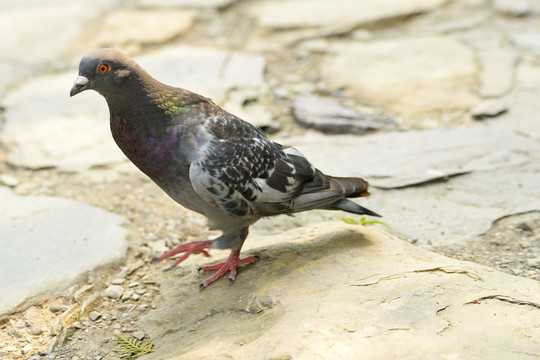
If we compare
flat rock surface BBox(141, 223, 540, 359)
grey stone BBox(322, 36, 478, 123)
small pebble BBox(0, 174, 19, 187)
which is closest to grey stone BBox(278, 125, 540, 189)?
grey stone BBox(322, 36, 478, 123)

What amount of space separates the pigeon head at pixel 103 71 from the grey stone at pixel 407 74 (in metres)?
3.04

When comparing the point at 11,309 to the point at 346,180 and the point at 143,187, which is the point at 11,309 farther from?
the point at 346,180

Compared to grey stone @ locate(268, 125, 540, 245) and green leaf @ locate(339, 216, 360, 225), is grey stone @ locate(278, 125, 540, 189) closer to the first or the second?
grey stone @ locate(268, 125, 540, 245)

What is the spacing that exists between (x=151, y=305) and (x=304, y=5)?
5474 mm

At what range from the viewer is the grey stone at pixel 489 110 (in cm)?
541

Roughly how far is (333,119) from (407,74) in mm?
1218

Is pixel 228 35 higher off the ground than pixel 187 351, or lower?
higher

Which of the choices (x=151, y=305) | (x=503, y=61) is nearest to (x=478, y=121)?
(x=503, y=61)

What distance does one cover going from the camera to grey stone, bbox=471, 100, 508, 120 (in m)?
5.41

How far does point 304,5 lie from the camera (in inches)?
314

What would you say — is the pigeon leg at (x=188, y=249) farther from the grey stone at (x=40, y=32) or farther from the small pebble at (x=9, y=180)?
the grey stone at (x=40, y=32)

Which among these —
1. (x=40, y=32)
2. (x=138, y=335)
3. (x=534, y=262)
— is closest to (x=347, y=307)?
(x=138, y=335)

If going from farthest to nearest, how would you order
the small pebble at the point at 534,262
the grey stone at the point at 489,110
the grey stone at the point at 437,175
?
the grey stone at the point at 489,110
the grey stone at the point at 437,175
the small pebble at the point at 534,262

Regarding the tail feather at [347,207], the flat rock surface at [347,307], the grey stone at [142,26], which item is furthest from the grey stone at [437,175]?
the grey stone at [142,26]
